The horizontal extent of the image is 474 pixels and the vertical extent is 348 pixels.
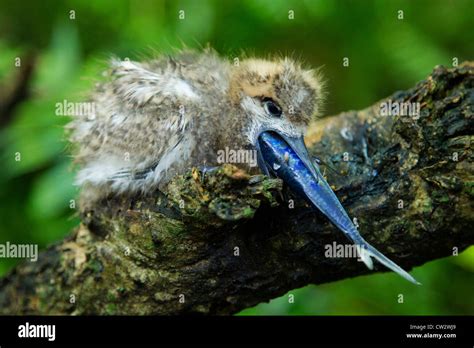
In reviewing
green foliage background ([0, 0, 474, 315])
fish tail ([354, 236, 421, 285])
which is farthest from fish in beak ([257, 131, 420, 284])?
green foliage background ([0, 0, 474, 315])

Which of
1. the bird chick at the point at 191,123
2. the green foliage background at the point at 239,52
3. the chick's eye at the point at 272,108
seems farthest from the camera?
the green foliage background at the point at 239,52

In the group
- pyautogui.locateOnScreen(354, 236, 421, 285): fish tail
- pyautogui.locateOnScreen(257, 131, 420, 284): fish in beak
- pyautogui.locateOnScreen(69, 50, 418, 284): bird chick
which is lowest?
pyautogui.locateOnScreen(354, 236, 421, 285): fish tail

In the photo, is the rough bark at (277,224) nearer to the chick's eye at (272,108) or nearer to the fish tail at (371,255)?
the fish tail at (371,255)

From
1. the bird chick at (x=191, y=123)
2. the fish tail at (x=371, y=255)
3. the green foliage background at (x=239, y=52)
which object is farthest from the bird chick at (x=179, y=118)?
the fish tail at (x=371, y=255)

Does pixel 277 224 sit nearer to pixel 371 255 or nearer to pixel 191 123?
pixel 371 255

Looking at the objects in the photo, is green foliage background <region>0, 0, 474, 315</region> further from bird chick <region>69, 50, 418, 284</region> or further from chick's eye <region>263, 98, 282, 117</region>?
chick's eye <region>263, 98, 282, 117</region>
